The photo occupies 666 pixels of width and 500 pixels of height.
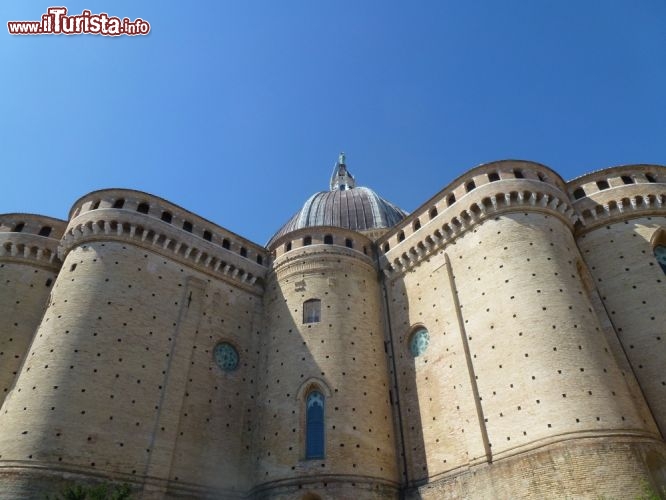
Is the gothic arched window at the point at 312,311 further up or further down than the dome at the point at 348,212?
further down

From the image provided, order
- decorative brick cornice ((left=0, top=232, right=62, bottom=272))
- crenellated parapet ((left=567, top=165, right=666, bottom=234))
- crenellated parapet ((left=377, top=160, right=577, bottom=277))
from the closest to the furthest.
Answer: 1. crenellated parapet ((left=377, top=160, right=577, bottom=277))
2. crenellated parapet ((left=567, top=165, right=666, bottom=234))
3. decorative brick cornice ((left=0, top=232, right=62, bottom=272))

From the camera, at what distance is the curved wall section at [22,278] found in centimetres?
1605

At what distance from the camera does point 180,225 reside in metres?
18.6

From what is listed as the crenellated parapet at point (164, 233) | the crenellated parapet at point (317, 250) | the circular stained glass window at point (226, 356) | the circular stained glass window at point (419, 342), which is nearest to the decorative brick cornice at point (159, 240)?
the crenellated parapet at point (164, 233)

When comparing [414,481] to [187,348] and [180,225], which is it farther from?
[180,225]

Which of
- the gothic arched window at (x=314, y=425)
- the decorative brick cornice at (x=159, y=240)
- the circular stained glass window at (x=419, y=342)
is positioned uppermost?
the decorative brick cornice at (x=159, y=240)

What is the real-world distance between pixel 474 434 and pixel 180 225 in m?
12.1

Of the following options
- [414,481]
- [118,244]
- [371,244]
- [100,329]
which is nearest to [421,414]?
[414,481]

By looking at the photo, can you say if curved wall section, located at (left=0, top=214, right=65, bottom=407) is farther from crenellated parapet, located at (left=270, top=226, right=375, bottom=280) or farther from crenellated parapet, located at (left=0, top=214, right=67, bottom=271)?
crenellated parapet, located at (left=270, top=226, right=375, bottom=280)

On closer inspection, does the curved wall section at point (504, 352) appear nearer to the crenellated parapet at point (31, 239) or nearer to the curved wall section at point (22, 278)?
the curved wall section at point (22, 278)

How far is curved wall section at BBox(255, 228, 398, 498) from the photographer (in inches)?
563

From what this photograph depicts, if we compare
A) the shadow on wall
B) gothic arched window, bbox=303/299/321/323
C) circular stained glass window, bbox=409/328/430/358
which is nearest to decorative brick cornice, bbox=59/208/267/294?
gothic arched window, bbox=303/299/321/323

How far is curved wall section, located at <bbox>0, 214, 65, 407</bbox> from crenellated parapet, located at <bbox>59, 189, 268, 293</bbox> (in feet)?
3.74

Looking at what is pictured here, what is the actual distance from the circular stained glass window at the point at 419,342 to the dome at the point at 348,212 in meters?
9.04
